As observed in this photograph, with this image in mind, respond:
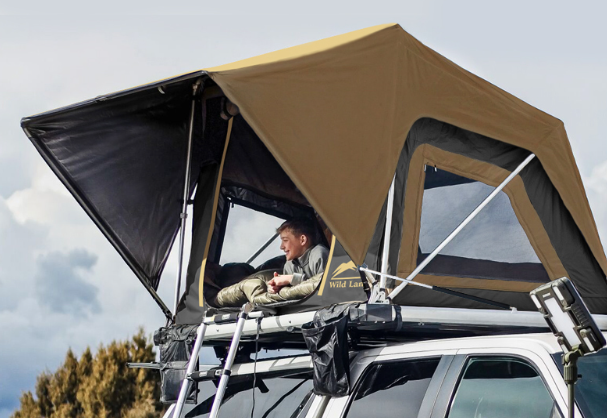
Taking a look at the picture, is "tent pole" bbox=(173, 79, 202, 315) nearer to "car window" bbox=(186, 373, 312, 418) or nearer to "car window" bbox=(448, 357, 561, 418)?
"car window" bbox=(186, 373, 312, 418)

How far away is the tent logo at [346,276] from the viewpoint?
5.14 meters

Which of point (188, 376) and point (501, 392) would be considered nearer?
point (501, 392)

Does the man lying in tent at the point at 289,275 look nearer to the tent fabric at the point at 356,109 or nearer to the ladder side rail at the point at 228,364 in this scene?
the ladder side rail at the point at 228,364

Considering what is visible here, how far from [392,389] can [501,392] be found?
2.25 feet

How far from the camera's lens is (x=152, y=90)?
570 cm

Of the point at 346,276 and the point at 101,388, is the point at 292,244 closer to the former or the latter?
the point at 346,276

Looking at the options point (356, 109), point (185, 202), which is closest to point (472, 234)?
point (356, 109)

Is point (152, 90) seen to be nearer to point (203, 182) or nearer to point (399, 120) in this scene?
point (203, 182)

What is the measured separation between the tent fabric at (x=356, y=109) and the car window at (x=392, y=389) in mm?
676

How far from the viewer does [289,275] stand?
18.8 ft

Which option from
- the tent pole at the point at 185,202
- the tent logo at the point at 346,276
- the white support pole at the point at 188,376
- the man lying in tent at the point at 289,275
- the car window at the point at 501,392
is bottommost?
the car window at the point at 501,392

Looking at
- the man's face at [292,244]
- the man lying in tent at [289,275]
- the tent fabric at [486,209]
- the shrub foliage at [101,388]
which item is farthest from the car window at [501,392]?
the shrub foliage at [101,388]

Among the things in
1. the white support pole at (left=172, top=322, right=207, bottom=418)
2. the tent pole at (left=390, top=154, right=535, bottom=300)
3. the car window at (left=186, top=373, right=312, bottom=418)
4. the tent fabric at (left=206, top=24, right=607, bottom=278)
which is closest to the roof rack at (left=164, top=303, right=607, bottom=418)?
the white support pole at (left=172, top=322, right=207, bottom=418)

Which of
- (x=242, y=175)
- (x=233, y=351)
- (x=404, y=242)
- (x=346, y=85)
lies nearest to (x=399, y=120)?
(x=346, y=85)
